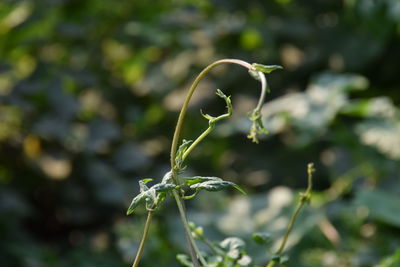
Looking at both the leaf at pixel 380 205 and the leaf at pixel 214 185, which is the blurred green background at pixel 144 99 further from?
the leaf at pixel 214 185

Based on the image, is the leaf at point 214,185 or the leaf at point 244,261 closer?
the leaf at point 214,185

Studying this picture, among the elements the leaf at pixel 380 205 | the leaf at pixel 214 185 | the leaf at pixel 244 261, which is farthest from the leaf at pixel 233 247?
the leaf at pixel 380 205

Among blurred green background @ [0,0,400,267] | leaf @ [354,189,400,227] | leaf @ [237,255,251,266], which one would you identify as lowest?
leaf @ [237,255,251,266]

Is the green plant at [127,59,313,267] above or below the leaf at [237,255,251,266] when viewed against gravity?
above

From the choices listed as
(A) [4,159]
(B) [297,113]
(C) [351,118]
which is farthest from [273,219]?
(A) [4,159]

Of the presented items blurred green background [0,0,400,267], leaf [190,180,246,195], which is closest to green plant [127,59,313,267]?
leaf [190,180,246,195]

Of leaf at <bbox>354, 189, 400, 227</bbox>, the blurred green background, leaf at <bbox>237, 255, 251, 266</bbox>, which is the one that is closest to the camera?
leaf at <bbox>237, 255, 251, 266</bbox>

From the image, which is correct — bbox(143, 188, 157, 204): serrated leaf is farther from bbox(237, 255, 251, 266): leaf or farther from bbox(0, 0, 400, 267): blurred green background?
bbox(0, 0, 400, 267): blurred green background

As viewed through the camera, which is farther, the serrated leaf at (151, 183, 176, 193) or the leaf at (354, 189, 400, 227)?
the leaf at (354, 189, 400, 227)

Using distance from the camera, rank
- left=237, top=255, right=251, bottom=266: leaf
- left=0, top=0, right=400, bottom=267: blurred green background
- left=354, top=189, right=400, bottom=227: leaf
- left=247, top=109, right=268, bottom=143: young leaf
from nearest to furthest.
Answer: left=247, top=109, right=268, bottom=143: young leaf < left=237, top=255, right=251, bottom=266: leaf < left=354, top=189, right=400, bottom=227: leaf < left=0, top=0, right=400, bottom=267: blurred green background
